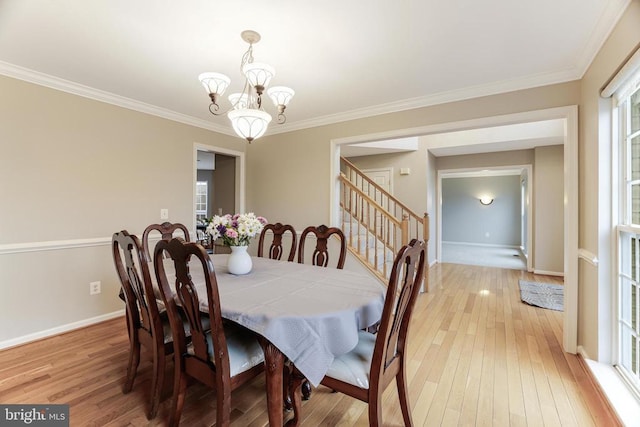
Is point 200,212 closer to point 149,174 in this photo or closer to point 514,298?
point 149,174

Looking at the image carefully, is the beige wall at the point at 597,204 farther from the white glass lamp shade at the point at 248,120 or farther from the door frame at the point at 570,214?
the white glass lamp shade at the point at 248,120

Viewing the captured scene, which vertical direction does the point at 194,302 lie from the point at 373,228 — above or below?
below

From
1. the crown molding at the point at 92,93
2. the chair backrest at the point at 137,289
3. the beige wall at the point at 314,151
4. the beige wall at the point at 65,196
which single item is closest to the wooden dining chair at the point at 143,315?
the chair backrest at the point at 137,289

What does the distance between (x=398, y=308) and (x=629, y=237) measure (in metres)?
1.72

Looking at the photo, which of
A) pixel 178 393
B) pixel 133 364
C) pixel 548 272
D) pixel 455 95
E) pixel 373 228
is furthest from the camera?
pixel 548 272

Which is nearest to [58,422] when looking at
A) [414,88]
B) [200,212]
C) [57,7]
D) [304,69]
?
[57,7]

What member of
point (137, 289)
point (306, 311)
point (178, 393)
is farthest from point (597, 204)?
point (137, 289)

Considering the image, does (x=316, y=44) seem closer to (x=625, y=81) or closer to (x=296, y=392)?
(x=625, y=81)

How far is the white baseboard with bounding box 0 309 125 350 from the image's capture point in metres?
2.48

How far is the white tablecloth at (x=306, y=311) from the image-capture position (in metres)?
1.26

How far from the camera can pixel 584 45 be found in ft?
6.79

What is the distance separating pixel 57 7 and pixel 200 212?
7755mm

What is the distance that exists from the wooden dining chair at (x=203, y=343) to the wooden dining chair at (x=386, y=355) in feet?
1.35

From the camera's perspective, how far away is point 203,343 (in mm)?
1385
